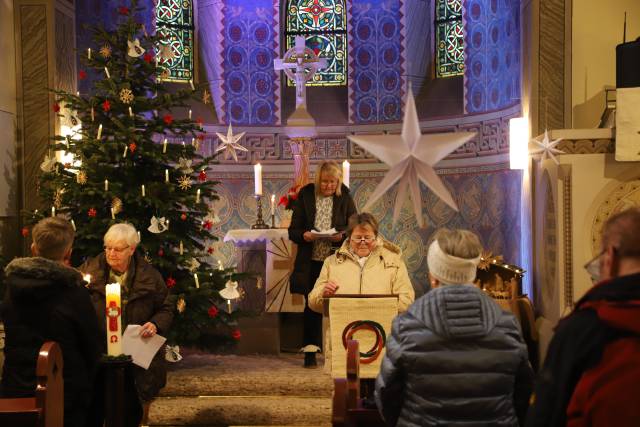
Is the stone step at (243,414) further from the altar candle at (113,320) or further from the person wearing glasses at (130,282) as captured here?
the altar candle at (113,320)

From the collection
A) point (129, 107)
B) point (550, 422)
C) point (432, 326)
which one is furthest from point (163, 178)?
point (550, 422)

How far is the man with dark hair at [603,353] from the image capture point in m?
2.20

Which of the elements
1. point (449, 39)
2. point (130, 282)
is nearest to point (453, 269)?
point (130, 282)

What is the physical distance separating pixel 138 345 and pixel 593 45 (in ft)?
15.6

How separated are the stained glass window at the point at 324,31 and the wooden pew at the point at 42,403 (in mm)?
8210

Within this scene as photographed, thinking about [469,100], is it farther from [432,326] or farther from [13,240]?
[432,326]

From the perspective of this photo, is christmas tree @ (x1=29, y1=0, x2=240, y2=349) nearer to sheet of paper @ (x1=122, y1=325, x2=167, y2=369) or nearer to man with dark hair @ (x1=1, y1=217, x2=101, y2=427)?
sheet of paper @ (x1=122, y1=325, x2=167, y2=369)

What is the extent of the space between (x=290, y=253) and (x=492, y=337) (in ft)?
16.2

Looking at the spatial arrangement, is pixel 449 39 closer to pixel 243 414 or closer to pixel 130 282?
pixel 243 414

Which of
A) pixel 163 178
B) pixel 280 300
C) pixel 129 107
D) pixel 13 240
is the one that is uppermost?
pixel 129 107

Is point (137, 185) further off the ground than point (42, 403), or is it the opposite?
point (137, 185)

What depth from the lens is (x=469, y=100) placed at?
1027 centimetres

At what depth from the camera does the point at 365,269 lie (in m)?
5.00

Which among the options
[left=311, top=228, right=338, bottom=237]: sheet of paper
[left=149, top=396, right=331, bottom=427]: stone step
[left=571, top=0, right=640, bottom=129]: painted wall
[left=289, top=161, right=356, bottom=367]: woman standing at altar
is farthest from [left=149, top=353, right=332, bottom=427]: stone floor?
[left=571, top=0, right=640, bottom=129]: painted wall
